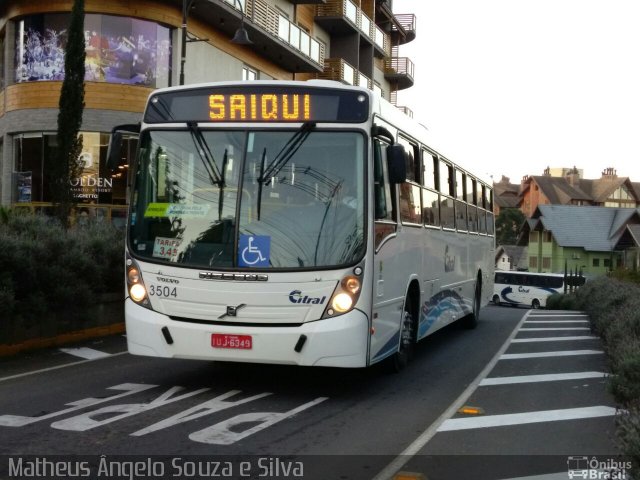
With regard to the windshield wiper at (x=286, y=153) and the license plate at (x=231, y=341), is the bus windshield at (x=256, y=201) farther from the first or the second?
the license plate at (x=231, y=341)

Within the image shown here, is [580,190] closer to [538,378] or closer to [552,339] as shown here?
[552,339]

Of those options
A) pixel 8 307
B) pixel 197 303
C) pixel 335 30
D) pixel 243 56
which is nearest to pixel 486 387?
pixel 197 303

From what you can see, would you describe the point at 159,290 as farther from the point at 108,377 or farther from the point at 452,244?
the point at 452,244

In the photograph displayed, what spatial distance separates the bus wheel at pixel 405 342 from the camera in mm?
9925

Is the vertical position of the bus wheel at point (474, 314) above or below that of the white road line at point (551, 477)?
above

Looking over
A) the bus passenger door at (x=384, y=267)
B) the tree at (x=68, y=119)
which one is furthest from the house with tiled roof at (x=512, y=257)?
the bus passenger door at (x=384, y=267)

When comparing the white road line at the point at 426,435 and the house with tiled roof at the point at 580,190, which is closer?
the white road line at the point at 426,435

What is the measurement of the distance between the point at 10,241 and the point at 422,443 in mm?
6819

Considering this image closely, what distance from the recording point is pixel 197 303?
812 centimetres

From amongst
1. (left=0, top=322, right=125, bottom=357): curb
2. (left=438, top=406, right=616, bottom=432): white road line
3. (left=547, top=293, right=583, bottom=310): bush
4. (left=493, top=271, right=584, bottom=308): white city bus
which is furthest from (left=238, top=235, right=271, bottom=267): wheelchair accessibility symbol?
(left=493, top=271, right=584, bottom=308): white city bus

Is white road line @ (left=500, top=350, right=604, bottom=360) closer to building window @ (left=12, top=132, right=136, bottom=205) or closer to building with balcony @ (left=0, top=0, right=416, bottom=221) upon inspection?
building with balcony @ (left=0, top=0, right=416, bottom=221)

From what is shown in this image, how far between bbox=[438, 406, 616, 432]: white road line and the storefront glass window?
775 inches

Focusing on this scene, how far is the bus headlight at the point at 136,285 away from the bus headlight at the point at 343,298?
188cm

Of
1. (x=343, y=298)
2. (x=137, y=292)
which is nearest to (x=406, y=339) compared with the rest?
(x=343, y=298)
